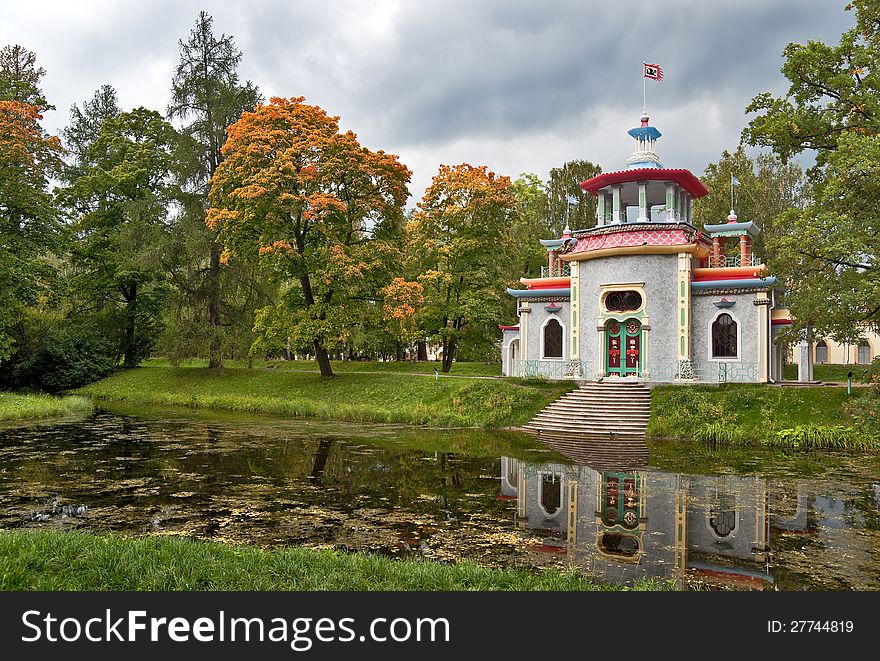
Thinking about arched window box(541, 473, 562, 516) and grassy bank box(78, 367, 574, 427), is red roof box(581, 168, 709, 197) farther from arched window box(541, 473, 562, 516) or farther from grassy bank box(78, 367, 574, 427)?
arched window box(541, 473, 562, 516)

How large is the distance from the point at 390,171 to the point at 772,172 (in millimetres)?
24777

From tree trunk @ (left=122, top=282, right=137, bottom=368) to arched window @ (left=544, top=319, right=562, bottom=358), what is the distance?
2417 cm

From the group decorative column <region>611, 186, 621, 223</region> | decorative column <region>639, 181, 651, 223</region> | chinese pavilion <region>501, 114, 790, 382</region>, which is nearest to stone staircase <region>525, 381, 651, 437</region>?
chinese pavilion <region>501, 114, 790, 382</region>

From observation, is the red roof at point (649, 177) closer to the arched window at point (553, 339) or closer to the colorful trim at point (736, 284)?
the colorful trim at point (736, 284)

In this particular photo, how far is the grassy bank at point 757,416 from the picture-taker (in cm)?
1778

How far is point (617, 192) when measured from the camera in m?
25.3

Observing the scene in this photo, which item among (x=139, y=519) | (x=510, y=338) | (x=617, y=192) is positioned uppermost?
(x=617, y=192)

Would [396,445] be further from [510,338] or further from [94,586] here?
[510,338]

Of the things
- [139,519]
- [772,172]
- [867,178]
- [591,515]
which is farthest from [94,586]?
[772,172]

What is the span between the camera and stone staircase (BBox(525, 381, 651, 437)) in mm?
20453

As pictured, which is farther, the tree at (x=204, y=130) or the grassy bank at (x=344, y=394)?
the tree at (x=204, y=130)

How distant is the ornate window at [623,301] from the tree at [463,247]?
8898mm

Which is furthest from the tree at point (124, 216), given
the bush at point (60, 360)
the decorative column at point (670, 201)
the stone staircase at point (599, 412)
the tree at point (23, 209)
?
the decorative column at point (670, 201)

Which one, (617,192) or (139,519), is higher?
(617,192)
